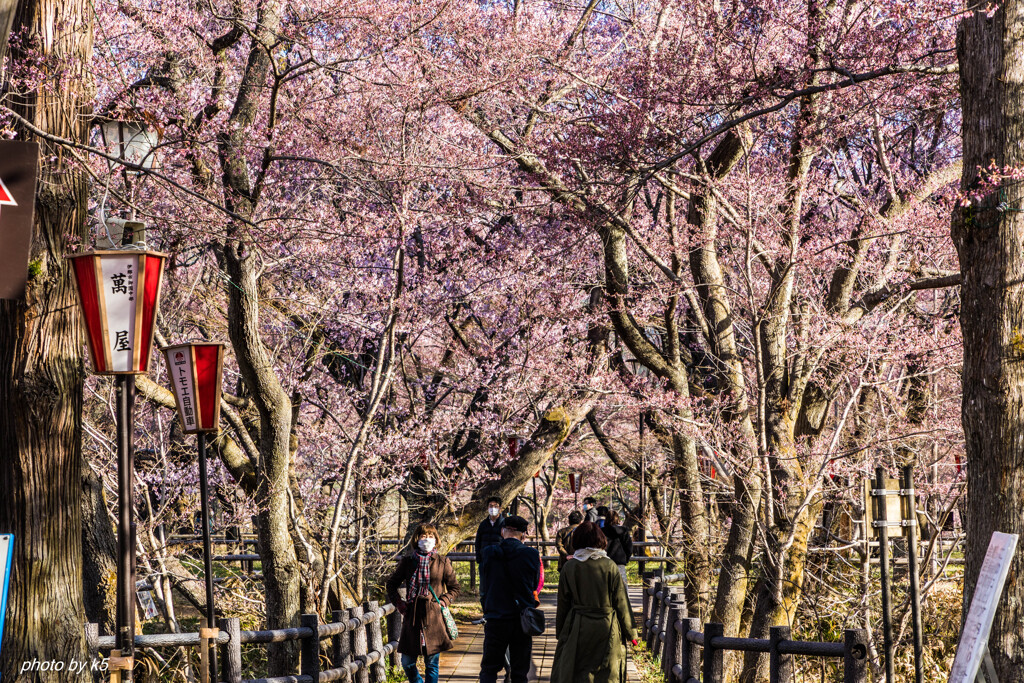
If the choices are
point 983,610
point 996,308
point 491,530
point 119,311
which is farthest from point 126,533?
point 491,530

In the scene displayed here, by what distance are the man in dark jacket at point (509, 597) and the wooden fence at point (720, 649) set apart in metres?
1.46

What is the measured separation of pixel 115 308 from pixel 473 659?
8.33 metres

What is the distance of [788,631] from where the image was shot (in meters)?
7.46

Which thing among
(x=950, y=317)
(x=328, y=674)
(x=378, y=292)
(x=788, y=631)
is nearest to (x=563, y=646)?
(x=788, y=631)

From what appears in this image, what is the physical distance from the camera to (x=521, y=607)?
8359 mm

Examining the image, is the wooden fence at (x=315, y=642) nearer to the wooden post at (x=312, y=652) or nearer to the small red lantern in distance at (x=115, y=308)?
the wooden post at (x=312, y=652)

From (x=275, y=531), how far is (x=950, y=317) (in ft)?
29.5

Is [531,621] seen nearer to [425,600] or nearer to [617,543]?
[425,600]

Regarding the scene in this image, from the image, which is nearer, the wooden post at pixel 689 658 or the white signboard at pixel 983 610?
the white signboard at pixel 983 610

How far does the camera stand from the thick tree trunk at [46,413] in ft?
19.8

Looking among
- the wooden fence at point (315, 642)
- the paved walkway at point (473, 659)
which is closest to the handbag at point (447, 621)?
the wooden fence at point (315, 642)

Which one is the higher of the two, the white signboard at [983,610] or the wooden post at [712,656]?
the white signboard at [983,610]

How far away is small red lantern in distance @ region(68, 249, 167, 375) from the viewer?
19.7ft

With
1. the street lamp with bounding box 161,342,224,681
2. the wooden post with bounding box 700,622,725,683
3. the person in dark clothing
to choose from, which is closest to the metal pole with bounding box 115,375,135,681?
the street lamp with bounding box 161,342,224,681
